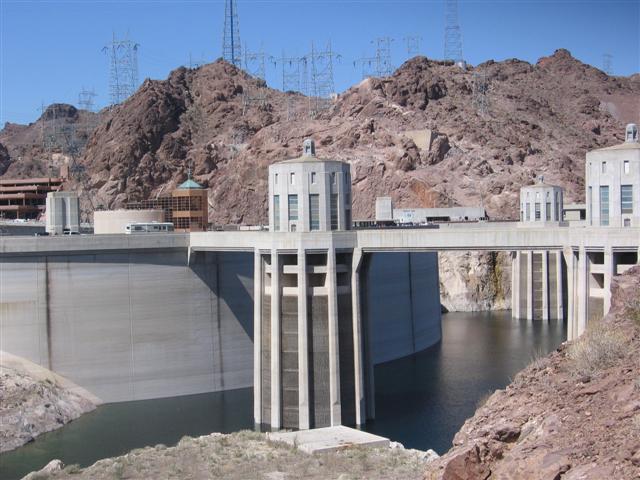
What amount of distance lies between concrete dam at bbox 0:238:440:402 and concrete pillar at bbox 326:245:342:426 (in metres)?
4.18

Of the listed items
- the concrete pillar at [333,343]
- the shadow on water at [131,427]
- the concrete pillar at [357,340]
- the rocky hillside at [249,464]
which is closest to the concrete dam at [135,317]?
the shadow on water at [131,427]

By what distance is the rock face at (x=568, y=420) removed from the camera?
11891 mm

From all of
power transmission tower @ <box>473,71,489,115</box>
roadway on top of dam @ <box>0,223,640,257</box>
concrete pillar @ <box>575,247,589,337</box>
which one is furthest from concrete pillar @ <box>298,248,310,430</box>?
power transmission tower @ <box>473,71,489,115</box>

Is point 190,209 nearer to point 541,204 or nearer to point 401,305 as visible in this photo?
point 401,305

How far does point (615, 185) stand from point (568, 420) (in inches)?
1017

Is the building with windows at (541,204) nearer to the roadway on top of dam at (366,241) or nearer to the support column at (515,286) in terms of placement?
→ the support column at (515,286)

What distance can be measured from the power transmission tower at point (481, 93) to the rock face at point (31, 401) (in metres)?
89.4

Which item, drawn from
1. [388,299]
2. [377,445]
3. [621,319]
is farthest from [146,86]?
[621,319]

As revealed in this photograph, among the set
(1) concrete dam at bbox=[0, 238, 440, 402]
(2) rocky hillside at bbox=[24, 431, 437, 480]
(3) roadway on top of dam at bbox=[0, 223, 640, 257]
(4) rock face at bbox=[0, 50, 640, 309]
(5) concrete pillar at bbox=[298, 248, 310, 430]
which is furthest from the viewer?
(4) rock face at bbox=[0, 50, 640, 309]

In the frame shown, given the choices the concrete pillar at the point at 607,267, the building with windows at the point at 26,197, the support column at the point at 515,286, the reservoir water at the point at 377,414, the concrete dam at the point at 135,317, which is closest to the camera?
the concrete pillar at the point at 607,267

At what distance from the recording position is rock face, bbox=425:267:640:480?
11891 millimetres

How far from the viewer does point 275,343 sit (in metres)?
41.0

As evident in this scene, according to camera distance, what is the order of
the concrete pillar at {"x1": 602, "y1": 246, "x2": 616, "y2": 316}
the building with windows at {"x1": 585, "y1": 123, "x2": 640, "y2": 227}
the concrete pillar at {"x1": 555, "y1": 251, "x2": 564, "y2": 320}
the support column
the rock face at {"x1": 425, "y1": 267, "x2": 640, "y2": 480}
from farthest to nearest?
1. the support column
2. the concrete pillar at {"x1": 555, "y1": 251, "x2": 564, "y2": 320}
3. the building with windows at {"x1": 585, "y1": 123, "x2": 640, "y2": 227}
4. the concrete pillar at {"x1": 602, "y1": 246, "x2": 616, "y2": 316}
5. the rock face at {"x1": 425, "y1": 267, "x2": 640, "y2": 480}

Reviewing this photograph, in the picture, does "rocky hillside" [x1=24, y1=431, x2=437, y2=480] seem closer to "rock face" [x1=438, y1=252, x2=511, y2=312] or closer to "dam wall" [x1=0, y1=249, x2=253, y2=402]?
"dam wall" [x1=0, y1=249, x2=253, y2=402]
